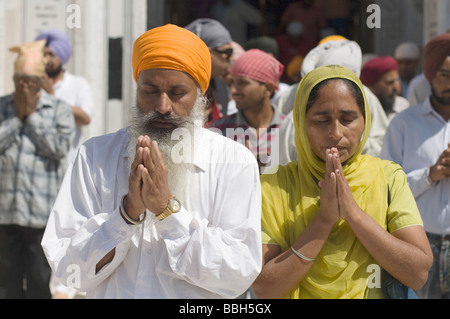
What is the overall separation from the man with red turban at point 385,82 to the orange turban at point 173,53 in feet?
10.9

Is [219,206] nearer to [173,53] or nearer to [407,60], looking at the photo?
[173,53]

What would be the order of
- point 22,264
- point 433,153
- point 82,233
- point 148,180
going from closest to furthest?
point 148,180 → point 82,233 → point 433,153 → point 22,264

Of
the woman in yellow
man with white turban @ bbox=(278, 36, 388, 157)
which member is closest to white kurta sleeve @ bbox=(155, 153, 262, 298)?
the woman in yellow

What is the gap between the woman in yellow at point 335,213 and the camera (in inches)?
107

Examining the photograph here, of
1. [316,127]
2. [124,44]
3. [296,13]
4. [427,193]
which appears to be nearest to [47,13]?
[124,44]

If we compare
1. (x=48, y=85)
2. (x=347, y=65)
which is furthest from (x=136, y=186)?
(x=48, y=85)

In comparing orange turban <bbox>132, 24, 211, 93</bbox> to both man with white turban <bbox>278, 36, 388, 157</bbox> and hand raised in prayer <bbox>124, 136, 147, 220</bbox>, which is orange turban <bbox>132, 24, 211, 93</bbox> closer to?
hand raised in prayer <bbox>124, 136, 147, 220</bbox>

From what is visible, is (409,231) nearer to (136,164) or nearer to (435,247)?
(136,164)

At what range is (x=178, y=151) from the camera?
2.76m

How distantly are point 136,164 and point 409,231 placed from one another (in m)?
1.03

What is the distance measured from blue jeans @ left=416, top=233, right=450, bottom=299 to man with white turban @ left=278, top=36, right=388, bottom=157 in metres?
0.62

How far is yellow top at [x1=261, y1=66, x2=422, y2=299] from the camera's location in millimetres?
2781

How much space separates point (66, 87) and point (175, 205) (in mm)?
3816

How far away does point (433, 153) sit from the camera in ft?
13.6
